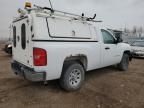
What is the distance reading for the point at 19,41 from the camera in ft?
13.3

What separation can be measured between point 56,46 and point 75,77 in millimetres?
1259

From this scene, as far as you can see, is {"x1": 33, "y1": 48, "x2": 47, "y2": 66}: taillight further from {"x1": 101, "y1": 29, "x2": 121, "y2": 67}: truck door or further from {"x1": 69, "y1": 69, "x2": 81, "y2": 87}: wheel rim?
{"x1": 101, "y1": 29, "x2": 121, "y2": 67}: truck door

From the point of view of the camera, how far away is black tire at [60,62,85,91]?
12.8 ft

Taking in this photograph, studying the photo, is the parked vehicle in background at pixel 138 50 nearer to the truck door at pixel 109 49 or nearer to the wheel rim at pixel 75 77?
the truck door at pixel 109 49

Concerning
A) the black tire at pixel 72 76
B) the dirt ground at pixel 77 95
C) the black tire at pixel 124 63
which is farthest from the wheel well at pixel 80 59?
the black tire at pixel 124 63

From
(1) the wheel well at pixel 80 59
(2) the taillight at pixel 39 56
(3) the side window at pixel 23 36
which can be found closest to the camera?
(2) the taillight at pixel 39 56

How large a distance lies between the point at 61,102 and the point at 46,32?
1.78m

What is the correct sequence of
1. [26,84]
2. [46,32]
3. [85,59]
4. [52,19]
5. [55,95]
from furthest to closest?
[26,84] < [85,59] < [55,95] < [52,19] < [46,32]

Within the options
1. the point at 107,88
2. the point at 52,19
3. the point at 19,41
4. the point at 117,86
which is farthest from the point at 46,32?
the point at 117,86

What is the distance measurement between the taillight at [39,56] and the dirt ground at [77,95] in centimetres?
103

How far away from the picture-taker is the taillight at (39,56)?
10.7ft

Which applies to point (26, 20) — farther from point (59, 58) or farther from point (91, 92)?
point (91, 92)

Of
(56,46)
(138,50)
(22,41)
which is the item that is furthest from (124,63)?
(22,41)

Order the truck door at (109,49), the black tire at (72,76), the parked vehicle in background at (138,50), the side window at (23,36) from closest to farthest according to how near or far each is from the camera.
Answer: the side window at (23,36)
the black tire at (72,76)
the truck door at (109,49)
the parked vehicle in background at (138,50)
